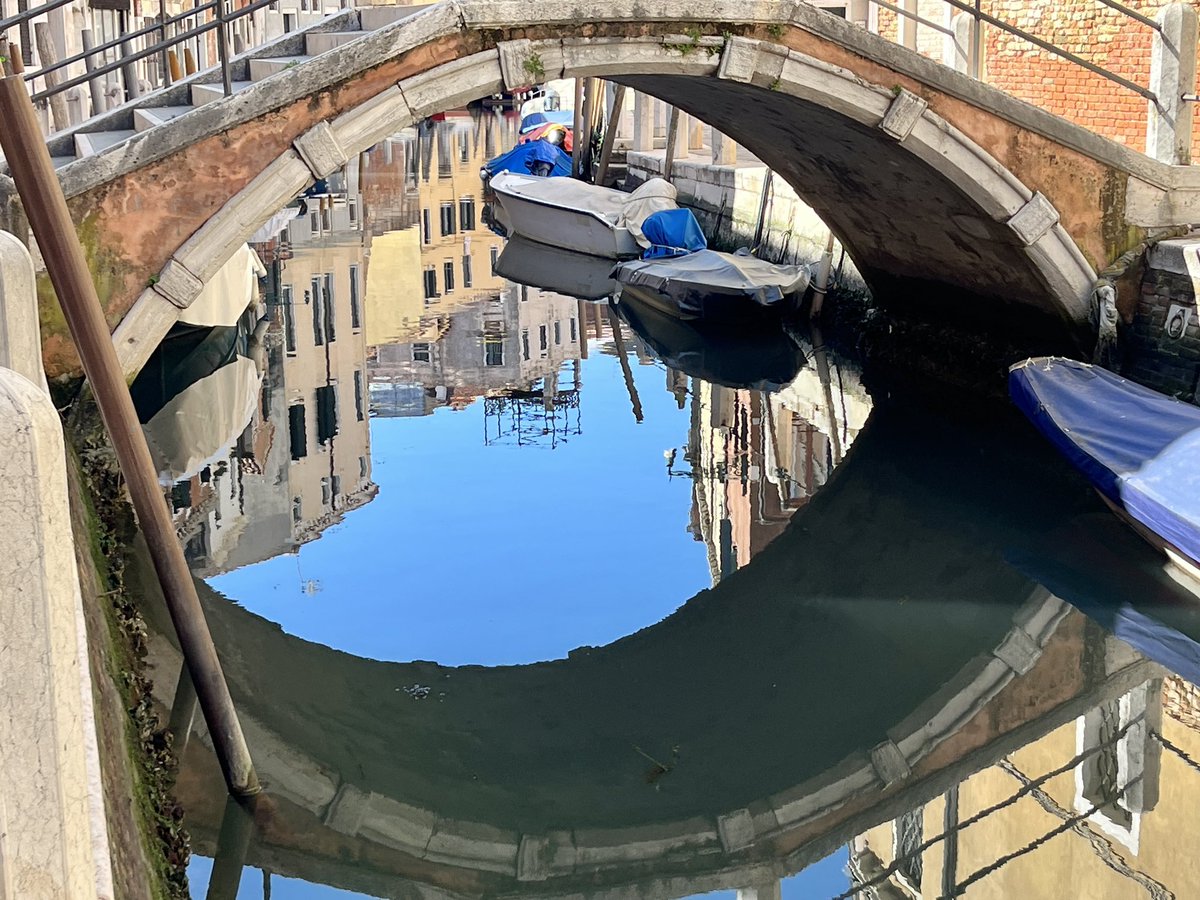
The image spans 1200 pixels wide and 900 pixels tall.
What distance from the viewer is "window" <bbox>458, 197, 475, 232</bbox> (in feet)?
54.4

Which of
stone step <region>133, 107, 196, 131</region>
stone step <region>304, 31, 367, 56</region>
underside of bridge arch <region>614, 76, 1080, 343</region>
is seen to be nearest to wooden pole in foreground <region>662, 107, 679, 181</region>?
underside of bridge arch <region>614, 76, 1080, 343</region>

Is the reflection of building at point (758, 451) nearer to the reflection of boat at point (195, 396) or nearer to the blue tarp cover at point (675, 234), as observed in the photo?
the reflection of boat at point (195, 396)

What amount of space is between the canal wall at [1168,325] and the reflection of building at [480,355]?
330cm

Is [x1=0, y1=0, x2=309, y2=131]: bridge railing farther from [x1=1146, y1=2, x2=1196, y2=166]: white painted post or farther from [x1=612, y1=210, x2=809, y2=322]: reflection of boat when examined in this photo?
[x1=1146, y1=2, x2=1196, y2=166]: white painted post

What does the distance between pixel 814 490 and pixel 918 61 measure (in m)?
1.90

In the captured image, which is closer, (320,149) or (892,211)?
(320,149)

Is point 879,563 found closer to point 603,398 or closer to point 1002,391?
point 1002,391

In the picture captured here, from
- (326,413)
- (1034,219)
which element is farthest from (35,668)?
(326,413)

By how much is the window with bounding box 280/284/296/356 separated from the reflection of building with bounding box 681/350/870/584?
2429 millimetres

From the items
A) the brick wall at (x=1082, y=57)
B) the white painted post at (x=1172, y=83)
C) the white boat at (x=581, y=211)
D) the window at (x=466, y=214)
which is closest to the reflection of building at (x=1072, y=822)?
the white painted post at (x=1172, y=83)

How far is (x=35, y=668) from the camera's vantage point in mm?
1337

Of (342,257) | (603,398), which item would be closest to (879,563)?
(603,398)

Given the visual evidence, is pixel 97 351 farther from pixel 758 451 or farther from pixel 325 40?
pixel 758 451

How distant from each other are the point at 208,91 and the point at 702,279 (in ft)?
15.5
